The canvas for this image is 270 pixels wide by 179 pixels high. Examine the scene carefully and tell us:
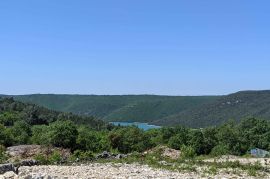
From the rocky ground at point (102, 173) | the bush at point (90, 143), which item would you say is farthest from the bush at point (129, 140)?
the rocky ground at point (102, 173)

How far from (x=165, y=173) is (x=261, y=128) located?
2447 inches

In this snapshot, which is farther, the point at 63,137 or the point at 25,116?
the point at 25,116

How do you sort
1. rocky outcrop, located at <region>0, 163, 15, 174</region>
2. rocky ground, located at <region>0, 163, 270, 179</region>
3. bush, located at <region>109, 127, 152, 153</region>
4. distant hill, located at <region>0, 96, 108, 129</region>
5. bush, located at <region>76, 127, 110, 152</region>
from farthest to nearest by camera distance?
distant hill, located at <region>0, 96, 108, 129</region> < bush, located at <region>109, 127, 152, 153</region> < bush, located at <region>76, 127, 110, 152</region> < rocky outcrop, located at <region>0, 163, 15, 174</region> < rocky ground, located at <region>0, 163, 270, 179</region>

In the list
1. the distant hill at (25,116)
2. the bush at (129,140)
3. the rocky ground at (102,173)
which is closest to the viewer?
the rocky ground at (102,173)

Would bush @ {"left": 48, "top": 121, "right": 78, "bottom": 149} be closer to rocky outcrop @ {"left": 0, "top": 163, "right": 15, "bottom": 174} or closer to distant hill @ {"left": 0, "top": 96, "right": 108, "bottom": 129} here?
rocky outcrop @ {"left": 0, "top": 163, "right": 15, "bottom": 174}

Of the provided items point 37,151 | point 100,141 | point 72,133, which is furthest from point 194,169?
point 100,141

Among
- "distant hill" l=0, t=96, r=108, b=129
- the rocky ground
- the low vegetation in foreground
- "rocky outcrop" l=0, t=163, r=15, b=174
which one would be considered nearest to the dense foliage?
the low vegetation in foreground

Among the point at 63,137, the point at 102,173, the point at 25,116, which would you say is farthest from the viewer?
the point at 25,116

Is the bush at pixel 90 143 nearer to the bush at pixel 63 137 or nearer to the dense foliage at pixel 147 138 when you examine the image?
the dense foliage at pixel 147 138

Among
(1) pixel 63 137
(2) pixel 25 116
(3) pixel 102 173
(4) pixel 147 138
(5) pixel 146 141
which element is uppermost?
(3) pixel 102 173

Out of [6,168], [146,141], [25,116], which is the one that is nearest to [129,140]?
[146,141]

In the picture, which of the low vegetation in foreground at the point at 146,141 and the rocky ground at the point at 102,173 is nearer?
the rocky ground at the point at 102,173

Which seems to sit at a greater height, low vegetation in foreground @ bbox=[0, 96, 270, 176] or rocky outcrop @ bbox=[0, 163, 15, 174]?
rocky outcrop @ bbox=[0, 163, 15, 174]

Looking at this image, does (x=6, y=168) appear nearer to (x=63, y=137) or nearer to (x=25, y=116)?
(x=63, y=137)
